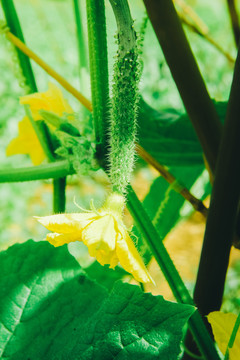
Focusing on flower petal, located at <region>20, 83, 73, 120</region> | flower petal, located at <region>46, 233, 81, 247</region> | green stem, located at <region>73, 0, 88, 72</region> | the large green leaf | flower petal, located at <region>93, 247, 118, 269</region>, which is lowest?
the large green leaf

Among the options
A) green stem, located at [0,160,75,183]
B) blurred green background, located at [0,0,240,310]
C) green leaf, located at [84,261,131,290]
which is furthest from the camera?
blurred green background, located at [0,0,240,310]

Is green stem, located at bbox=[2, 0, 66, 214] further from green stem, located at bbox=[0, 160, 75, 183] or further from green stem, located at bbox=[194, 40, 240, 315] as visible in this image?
green stem, located at bbox=[194, 40, 240, 315]

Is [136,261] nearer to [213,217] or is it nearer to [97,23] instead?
[213,217]

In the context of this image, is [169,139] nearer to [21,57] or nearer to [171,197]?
[171,197]

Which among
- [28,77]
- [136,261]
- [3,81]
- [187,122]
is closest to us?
[136,261]

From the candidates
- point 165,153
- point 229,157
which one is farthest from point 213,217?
point 165,153

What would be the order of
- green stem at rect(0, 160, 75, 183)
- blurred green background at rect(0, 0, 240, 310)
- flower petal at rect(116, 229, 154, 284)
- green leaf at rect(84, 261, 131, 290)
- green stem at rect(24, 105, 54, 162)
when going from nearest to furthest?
flower petal at rect(116, 229, 154, 284) < green stem at rect(0, 160, 75, 183) < green stem at rect(24, 105, 54, 162) < green leaf at rect(84, 261, 131, 290) < blurred green background at rect(0, 0, 240, 310)

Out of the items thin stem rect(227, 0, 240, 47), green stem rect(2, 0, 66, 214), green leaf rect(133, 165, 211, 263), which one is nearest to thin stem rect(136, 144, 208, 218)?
green leaf rect(133, 165, 211, 263)
